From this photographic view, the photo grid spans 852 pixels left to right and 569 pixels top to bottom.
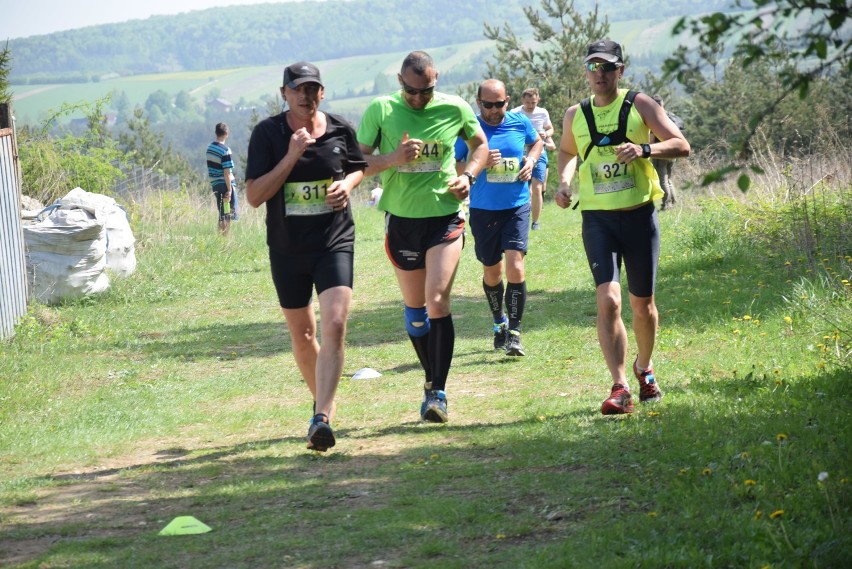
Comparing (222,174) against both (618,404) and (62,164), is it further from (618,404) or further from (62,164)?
(618,404)

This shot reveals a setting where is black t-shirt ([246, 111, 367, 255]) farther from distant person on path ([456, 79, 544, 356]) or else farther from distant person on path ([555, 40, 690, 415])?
distant person on path ([456, 79, 544, 356])

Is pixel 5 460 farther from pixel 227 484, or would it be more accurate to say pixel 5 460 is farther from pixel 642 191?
pixel 642 191

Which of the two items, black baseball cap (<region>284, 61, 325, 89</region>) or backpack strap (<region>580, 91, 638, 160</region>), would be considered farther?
backpack strap (<region>580, 91, 638, 160</region>)

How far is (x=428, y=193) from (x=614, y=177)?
3.76 ft

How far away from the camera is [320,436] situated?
6766 millimetres

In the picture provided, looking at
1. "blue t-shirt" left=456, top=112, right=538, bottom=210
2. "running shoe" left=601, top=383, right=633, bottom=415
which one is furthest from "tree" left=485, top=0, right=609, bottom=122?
"running shoe" left=601, top=383, right=633, bottom=415

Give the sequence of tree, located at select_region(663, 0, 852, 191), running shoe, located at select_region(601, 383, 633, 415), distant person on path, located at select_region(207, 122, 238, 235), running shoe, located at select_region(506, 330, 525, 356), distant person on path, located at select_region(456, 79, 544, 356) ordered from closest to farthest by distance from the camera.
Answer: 1. tree, located at select_region(663, 0, 852, 191)
2. running shoe, located at select_region(601, 383, 633, 415)
3. running shoe, located at select_region(506, 330, 525, 356)
4. distant person on path, located at select_region(456, 79, 544, 356)
5. distant person on path, located at select_region(207, 122, 238, 235)

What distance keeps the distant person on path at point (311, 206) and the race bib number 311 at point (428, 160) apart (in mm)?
603

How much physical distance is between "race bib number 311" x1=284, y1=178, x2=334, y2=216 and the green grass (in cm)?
139

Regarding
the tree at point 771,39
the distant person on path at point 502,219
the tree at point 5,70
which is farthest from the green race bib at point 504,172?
the tree at point 5,70

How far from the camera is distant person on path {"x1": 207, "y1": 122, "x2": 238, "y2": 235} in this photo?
20609 millimetres

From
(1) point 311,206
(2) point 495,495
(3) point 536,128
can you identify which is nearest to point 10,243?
(1) point 311,206

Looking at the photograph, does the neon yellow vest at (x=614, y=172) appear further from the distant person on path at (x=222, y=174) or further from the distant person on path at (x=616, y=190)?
the distant person on path at (x=222, y=174)

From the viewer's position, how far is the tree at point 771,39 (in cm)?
377
